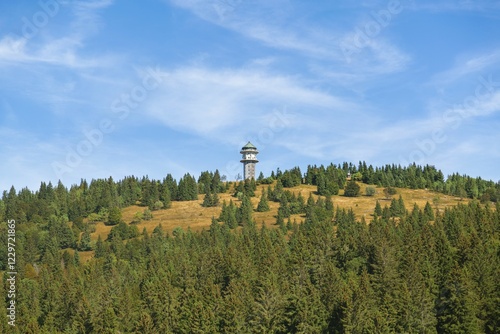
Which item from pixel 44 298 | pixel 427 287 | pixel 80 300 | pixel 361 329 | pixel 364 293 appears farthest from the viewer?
pixel 44 298

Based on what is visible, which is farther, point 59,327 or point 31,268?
point 31,268

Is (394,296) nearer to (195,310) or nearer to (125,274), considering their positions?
(195,310)

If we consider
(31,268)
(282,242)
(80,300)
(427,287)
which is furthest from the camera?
(31,268)

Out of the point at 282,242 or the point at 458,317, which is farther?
the point at 282,242

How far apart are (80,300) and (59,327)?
8.83 m

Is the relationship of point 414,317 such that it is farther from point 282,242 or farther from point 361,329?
point 282,242

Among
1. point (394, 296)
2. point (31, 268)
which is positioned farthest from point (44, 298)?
point (394, 296)

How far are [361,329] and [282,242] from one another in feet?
231

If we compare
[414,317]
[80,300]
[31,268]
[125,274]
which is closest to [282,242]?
[125,274]

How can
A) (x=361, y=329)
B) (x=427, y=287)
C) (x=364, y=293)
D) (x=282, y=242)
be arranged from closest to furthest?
(x=361, y=329) → (x=364, y=293) → (x=427, y=287) → (x=282, y=242)

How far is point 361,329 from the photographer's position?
91688mm

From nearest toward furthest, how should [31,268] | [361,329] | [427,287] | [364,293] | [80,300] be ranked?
[361,329], [364,293], [427,287], [80,300], [31,268]

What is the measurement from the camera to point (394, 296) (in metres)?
104

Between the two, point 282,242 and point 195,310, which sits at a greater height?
point 282,242
